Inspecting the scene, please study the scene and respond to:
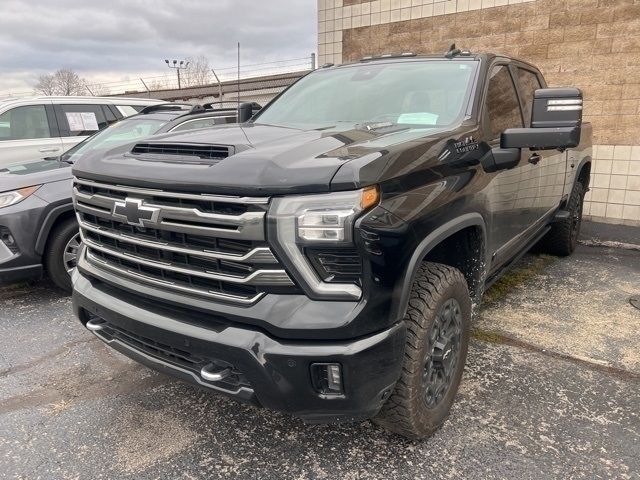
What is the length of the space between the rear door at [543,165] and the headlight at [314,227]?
7.16 feet

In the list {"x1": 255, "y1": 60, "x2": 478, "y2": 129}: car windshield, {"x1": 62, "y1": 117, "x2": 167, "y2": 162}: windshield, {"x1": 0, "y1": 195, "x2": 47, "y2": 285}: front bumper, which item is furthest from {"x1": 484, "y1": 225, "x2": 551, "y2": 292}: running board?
{"x1": 62, "y1": 117, "x2": 167, "y2": 162}: windshield

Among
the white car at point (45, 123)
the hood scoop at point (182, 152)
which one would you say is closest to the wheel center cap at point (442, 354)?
the hood scoop at point (182, 152)

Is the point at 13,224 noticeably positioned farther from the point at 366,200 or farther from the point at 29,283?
the point at 366,200

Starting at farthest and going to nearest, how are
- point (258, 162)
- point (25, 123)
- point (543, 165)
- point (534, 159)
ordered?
point (25, 123), point (543, 165), point (534, 159), point (258, 162)

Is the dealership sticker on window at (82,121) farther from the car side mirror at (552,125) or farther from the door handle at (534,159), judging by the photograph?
the car side mirror at (552,125)

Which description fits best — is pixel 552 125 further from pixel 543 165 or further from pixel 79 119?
pixel 79 119

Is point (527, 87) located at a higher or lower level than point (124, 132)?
higher

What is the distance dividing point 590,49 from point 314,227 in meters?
6.46

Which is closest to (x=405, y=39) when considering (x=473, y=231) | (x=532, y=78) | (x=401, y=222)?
(x=532, y=78)

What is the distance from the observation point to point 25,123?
7.53 metres

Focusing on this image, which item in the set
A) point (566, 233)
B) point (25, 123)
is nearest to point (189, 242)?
point (566, 233)

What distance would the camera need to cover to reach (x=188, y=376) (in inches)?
84.4

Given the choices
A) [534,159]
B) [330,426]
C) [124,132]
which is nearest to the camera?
[330,426]

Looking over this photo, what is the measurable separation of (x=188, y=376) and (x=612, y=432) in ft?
6.78
